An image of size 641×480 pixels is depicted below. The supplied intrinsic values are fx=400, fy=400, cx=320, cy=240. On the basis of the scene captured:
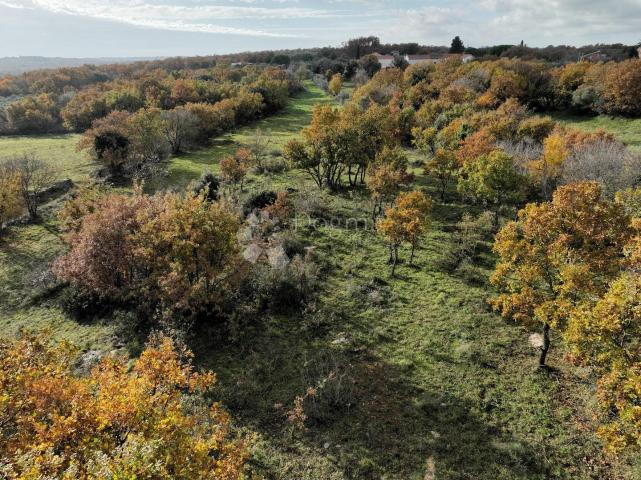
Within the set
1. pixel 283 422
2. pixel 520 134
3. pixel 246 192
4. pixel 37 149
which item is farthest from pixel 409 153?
pixel 37 149

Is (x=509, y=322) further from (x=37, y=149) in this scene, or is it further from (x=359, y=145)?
(x=37, y=149)

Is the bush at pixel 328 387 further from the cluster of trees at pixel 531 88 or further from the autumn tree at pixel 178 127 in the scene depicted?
the autumn tree at pixel 178 127

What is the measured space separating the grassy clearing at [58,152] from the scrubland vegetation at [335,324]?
1103cm

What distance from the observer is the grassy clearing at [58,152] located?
57.0 meters

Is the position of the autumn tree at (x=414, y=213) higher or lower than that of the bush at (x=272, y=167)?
higher

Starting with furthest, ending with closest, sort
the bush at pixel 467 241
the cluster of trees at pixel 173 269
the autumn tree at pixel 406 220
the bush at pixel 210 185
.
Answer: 1. the bush at pixel 210 185
2. the bush at pixel 467 241
3. the autumn tree at pixel 406 220
4. the cluster of trees at pixel 173 269

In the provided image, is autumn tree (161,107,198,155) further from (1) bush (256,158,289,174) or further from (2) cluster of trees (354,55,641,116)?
(2) cluster of trees (354,55,641,116)

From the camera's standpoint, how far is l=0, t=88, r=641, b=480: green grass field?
1614cm

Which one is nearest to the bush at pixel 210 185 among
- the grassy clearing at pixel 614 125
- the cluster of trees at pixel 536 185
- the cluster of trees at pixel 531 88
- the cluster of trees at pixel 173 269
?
the cluster of trees at pixel 536 185

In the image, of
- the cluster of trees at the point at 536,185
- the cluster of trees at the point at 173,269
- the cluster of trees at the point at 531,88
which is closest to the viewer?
the cluster of trees at the point at 536,185

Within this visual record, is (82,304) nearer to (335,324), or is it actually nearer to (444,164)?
(335,324)

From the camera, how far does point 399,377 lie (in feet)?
67.6

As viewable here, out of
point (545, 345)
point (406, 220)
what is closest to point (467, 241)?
point (406, 220)

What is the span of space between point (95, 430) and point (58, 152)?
237 ft
